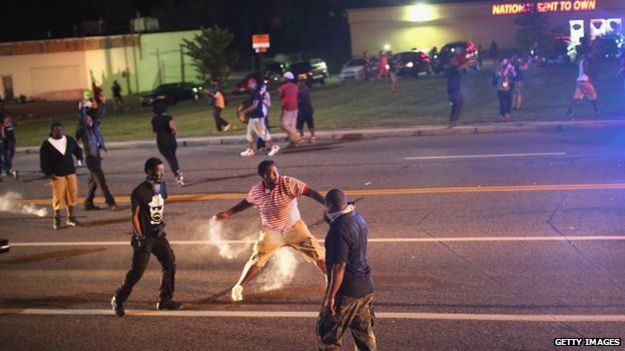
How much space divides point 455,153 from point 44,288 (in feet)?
34.4

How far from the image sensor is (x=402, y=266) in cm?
945

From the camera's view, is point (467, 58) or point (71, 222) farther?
point (467, 58)

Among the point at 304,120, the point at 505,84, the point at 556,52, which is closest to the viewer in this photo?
the point at 304,120

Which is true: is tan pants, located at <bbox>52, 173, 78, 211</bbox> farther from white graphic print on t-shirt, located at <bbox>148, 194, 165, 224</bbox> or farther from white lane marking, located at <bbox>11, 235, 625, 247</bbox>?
white graphic print on t-shirt, located at <bbox>148, 194, 165, 224</bbox>

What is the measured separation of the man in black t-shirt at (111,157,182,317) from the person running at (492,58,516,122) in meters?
15.0

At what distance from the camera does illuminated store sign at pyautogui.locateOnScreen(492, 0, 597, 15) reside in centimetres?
5375

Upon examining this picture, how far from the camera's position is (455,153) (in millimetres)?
17734

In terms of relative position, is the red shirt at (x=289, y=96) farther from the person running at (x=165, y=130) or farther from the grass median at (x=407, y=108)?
the person running at (x=165, y=130)

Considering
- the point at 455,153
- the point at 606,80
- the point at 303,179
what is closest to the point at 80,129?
the point at 303,179

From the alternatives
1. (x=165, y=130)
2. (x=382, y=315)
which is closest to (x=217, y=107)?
(x=165, y=130)

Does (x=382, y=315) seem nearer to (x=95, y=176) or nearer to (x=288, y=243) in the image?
(x=288, y=243)

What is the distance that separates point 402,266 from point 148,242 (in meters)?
3.01

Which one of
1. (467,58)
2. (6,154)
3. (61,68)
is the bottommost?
(6,154)

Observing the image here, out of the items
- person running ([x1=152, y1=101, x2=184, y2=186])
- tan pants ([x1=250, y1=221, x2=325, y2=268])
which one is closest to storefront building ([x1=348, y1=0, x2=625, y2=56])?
person running ([x1=152, y1=101, x2=184, y2=186])
